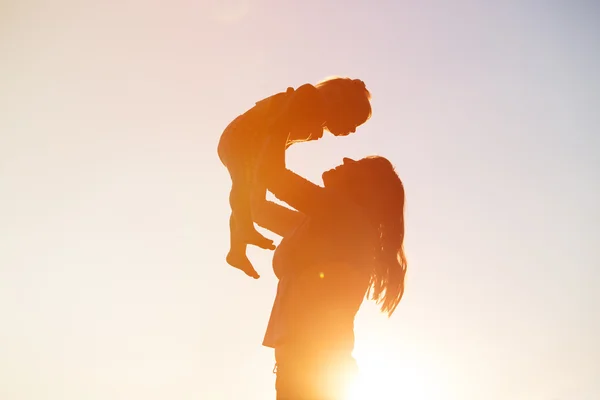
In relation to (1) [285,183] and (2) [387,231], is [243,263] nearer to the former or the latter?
(1) [285,183]

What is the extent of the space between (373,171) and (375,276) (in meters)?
0.78

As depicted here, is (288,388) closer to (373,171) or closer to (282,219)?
(282,219)

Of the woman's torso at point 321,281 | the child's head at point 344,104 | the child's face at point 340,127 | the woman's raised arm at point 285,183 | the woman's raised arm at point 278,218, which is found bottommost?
the woman's torso at point 321,281

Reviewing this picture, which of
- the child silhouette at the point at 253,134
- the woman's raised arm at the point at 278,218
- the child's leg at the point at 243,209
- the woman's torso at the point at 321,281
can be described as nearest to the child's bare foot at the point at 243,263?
the child silhouette at the point at 253,134

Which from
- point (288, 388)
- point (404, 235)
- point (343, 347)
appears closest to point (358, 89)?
point (404, 235)

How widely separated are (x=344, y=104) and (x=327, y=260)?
3.44 feet

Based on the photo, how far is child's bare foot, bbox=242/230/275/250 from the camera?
3.75m

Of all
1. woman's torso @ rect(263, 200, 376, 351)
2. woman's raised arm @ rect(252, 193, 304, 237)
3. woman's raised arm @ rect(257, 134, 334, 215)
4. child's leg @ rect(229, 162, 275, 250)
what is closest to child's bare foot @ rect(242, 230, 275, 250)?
child's leg @ rect(229, 162, 275, 250)

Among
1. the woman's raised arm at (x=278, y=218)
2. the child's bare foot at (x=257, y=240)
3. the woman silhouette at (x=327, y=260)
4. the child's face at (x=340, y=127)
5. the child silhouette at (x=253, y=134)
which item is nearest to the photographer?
the child's bare foot at (x=257, y=240)

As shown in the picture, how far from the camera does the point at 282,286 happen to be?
443cm

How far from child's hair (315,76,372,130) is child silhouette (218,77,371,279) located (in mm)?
93

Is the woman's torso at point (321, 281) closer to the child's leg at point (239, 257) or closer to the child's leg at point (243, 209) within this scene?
the child's leg at point (239, 257)

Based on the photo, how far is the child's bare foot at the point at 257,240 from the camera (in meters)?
3.75

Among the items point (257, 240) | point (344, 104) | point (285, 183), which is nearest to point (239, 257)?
point (257, 240)
